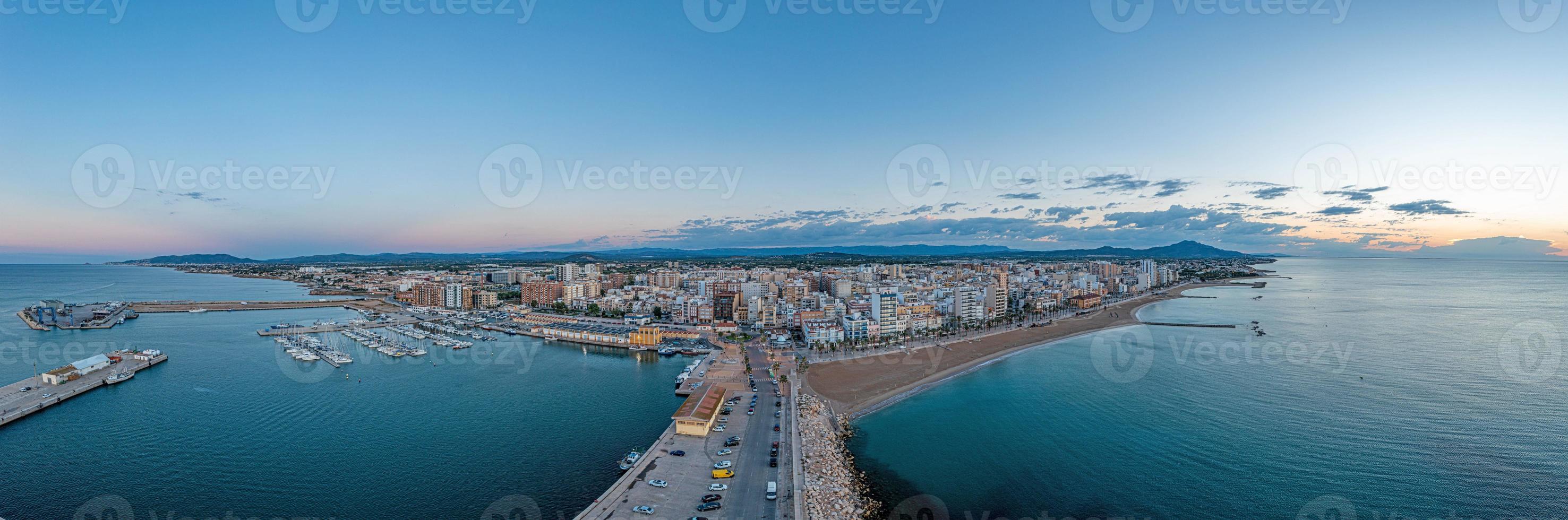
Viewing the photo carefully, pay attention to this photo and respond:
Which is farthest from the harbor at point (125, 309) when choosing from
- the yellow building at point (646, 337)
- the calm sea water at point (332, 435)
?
the yellow building at point (646, 337)

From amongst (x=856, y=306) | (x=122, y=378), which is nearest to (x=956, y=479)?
(x=856, y=306)

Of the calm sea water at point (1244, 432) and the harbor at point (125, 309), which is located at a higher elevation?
the harbor at point (125, 309)

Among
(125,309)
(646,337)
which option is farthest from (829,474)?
(125,309)

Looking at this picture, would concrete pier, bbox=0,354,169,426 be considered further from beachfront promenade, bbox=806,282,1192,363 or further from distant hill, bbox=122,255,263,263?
distant hill, bbox=122,255,263,263

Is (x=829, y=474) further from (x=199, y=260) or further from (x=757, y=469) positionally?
(x=199, y=260)

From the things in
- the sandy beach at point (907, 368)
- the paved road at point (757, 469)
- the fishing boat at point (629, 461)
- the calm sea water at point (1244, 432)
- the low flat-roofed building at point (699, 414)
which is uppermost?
the low flat-roofed building at point (699, 414)

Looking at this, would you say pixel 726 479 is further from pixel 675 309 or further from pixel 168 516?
pixel 675 309

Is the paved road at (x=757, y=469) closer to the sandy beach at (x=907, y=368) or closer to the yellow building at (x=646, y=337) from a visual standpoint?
the sandy beach at (x=907, y=368)
